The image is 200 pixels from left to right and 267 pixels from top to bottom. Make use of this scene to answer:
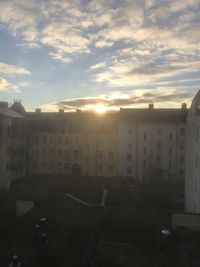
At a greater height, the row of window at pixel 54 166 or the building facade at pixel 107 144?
the building facade at pixel 107 144

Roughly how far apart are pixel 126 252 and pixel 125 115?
33.7m

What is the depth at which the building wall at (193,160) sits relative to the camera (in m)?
25.3

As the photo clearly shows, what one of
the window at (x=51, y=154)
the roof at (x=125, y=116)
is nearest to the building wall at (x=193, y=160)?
the roof at (x=125, y=116)

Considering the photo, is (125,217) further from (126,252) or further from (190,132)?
(190,132)

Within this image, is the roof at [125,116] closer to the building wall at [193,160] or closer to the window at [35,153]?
the window at [35,153]

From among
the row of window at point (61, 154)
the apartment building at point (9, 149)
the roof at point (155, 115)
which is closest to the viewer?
the apartment building at point (9, 149)

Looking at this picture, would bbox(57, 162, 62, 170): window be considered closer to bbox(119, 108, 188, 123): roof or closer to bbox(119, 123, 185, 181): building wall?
bbox(119, 123, 185, 181): building wall

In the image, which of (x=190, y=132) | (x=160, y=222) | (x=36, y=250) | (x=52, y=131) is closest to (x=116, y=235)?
(x=160, y=222)

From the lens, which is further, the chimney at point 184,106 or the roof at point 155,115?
the chimney at point 184,106

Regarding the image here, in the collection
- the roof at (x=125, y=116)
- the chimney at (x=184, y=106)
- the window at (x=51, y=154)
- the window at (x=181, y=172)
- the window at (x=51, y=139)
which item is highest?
the chimney at (x=184, y=106)

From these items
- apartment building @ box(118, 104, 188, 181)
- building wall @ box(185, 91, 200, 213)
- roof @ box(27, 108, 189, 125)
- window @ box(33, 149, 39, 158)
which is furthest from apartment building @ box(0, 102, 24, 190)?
building wall @ box(185, 91, 200, 213)

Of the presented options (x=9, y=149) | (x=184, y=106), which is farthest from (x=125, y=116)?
(x=9, y=149)

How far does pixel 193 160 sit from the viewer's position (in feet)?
87.7

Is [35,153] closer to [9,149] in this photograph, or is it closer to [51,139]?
[51,139]
